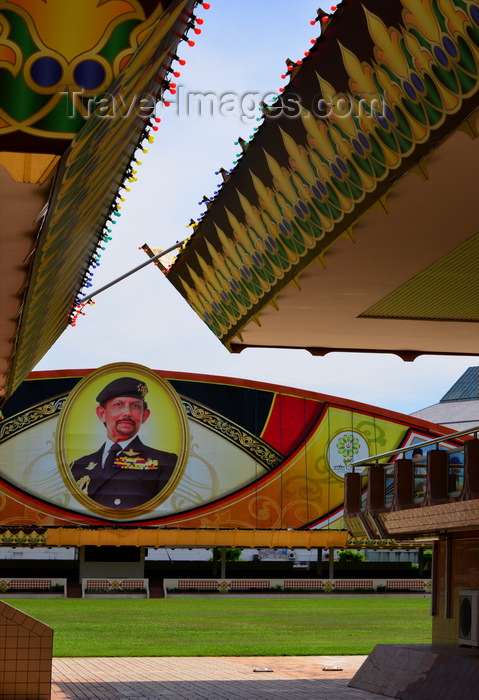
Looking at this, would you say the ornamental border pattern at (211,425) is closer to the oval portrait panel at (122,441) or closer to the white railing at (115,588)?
the oval portrait panel at (122,441)

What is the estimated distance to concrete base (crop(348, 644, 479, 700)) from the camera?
10750 mm

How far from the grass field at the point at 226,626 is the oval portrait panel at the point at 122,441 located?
5.29 metres

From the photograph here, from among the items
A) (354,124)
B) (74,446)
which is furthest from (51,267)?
(74,446)

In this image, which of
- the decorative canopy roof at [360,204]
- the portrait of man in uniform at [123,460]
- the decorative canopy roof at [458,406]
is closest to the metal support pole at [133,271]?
the decorative canopy roof at [360,204]

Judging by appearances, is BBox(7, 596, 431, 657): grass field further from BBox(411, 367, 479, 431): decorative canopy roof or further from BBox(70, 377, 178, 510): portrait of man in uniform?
BBox(411, 367, 479, 431): decorative canopy roof

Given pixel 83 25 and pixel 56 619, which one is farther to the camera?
pixel 56 619

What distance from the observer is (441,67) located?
5797 millimetres

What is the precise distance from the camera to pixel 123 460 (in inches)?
1620

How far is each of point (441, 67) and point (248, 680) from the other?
10.3m

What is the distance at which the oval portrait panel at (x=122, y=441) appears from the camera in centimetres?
4094

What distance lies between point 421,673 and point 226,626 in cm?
1314

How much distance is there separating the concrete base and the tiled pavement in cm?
27

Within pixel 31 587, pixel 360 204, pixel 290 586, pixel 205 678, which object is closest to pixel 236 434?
pixel 290 586

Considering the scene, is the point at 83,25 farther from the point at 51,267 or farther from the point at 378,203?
the point at 378,203
